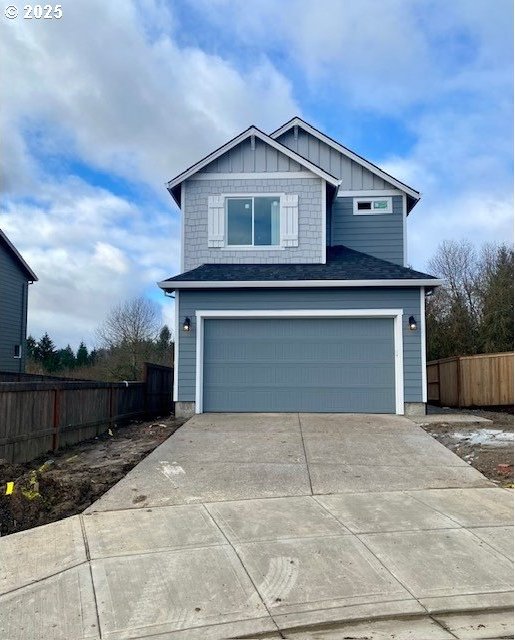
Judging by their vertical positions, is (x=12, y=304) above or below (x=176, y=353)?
above

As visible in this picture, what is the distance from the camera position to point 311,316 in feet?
40.2

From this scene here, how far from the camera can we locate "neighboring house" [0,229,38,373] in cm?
2231

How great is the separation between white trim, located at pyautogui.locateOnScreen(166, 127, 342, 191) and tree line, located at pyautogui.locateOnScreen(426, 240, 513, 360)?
12525mm

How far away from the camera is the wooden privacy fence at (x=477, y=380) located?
13.9m

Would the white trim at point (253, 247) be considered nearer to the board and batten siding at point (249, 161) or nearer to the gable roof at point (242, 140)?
the board and batten siding at point (249, 161)

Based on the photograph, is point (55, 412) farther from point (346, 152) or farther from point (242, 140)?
point (346, 152)

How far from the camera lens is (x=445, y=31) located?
9.08m

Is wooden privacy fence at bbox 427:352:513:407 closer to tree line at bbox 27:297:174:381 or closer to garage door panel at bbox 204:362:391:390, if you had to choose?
garage door panel at bbox 204:362:391:390

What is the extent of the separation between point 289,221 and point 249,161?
2011 millimetres

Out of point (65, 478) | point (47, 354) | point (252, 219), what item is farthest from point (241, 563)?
point (47, 354)

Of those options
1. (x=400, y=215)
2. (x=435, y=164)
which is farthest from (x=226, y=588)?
(x=400, y=215)

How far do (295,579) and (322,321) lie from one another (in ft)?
28.5

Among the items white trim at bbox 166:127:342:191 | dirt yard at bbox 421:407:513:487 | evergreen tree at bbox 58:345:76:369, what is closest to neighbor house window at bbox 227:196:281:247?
white trim at bbox 166:127:342:191

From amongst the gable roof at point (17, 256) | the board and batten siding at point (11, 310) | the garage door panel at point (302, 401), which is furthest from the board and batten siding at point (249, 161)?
the board and batten siding at point (11, 310)
